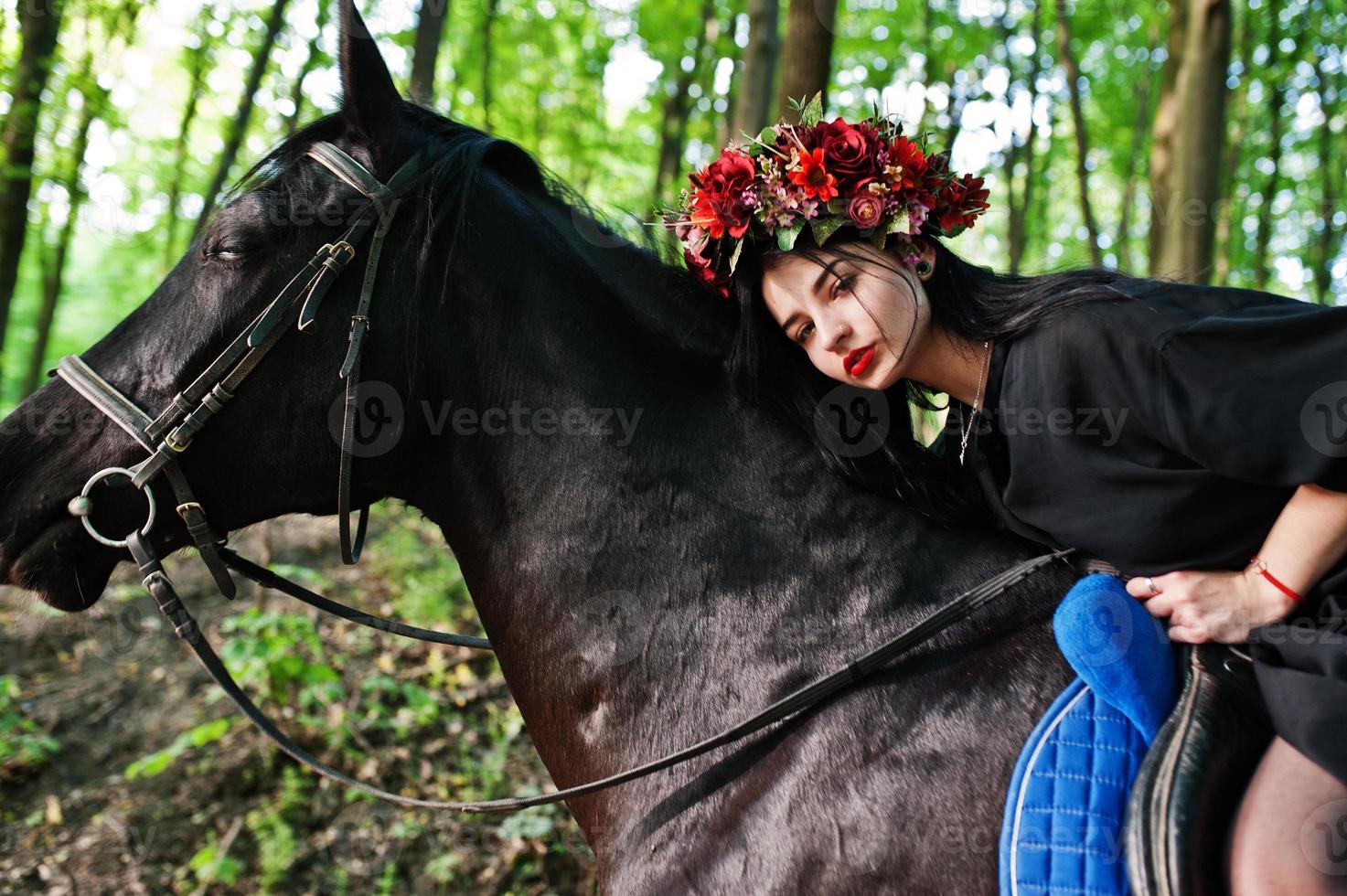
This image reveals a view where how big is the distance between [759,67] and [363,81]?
16.0ft

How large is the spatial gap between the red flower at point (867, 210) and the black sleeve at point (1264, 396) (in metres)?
0.68

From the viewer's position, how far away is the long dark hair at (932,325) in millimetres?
1994

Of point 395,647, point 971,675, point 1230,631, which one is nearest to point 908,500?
point 971,675

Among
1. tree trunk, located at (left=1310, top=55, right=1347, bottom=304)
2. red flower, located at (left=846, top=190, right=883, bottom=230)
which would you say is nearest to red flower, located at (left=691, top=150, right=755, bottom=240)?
red flower, located at (left=846, top=190, right=883, bottom=230)

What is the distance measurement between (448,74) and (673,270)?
15.5m

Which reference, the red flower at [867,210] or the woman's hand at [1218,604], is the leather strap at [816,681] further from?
the red flower at [867,210]

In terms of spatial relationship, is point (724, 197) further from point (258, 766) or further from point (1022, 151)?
point (1022, 151)

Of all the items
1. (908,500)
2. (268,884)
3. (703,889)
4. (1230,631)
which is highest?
(908,500)

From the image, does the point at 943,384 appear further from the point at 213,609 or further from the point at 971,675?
the point at 213,609

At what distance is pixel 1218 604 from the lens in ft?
5.65

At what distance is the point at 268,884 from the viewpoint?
3850 millimetres

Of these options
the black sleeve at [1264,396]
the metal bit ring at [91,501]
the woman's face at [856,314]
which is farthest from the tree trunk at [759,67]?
the metal bit ring at [91,501]

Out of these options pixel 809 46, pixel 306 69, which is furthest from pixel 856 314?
pixel 306 69

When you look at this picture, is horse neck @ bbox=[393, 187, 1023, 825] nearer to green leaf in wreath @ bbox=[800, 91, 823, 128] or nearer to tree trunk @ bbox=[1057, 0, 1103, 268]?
green leaf in wreath @ bbox=[800, 91, 823, 128]
